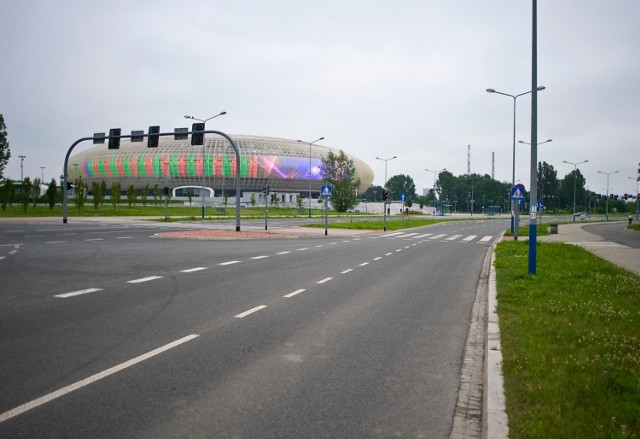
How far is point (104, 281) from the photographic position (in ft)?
34.4

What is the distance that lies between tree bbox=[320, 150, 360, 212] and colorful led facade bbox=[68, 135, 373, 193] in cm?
3698

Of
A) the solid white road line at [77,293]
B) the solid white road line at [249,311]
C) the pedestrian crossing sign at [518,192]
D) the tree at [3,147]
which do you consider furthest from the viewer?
the tree at [3,147]

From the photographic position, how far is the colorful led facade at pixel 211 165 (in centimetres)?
11625

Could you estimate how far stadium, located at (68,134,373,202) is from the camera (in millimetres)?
116312

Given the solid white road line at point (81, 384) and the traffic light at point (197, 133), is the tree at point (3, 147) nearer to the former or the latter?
the traffic light at point (197, 133)

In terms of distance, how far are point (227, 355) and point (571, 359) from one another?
11.9 feet

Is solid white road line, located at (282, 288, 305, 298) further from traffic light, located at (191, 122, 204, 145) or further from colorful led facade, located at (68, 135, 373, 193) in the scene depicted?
colorful led facade, located at (68, 135, 373, 193)

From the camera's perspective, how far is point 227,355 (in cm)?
541

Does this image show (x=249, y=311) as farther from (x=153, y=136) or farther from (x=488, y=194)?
(x=488, y=194)

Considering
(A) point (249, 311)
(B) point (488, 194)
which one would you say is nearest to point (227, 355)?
(A) point (249, 311)

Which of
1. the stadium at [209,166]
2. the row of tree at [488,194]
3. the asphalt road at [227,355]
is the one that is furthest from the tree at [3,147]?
the row of tree at [488,194]

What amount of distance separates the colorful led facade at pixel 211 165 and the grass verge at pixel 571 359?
10505 cm

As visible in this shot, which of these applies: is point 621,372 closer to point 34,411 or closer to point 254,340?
point 254,340

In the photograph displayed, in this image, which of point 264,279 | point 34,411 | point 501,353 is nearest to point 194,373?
A: point 34,411
